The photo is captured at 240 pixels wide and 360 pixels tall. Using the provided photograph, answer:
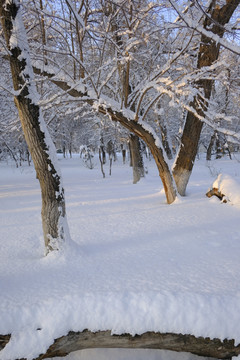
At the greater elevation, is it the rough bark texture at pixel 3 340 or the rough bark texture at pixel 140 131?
the rough bark texture at pixel 140 131

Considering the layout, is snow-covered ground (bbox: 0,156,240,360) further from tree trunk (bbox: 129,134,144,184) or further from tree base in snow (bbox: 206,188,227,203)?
tree trunk (bbox: 129,134,144,184)

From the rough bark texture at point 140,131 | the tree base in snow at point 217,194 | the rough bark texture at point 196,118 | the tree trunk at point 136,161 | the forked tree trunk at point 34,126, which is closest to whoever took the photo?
the forked tree trunk at point 34,126

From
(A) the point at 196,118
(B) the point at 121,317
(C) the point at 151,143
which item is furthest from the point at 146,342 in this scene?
(A) the point at 196,118

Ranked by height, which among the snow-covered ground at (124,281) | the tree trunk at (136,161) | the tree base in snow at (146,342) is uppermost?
the tree trunk at (136,161)

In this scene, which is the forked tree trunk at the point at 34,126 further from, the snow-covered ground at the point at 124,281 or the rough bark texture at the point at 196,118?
the rough bark texture at the point at 196,118

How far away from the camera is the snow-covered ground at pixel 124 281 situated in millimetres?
2107

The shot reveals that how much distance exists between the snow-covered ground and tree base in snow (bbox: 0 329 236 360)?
0.07m

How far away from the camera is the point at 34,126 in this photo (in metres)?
3.08

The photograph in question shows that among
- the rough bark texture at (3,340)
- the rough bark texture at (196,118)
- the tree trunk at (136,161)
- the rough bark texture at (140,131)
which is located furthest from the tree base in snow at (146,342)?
the tree trunk at (136,161)

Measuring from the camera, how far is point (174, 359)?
241cm

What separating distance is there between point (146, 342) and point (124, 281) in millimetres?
618

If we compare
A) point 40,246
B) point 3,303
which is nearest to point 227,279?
point 3,303

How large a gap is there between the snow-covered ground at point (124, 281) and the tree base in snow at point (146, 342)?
0.22 feet

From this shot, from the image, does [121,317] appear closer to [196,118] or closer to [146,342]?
[146,342]
